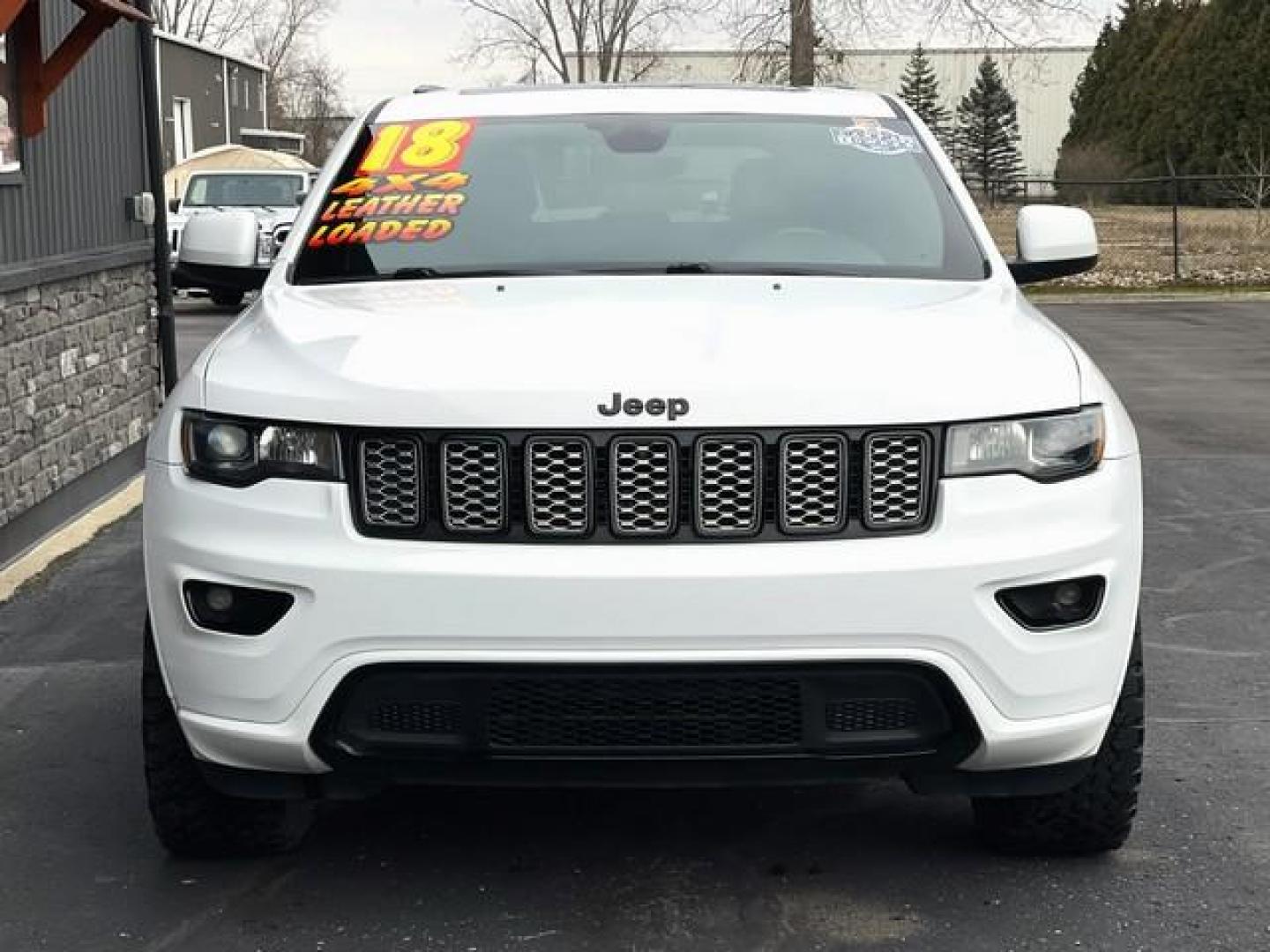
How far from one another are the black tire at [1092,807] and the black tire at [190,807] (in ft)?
5.02

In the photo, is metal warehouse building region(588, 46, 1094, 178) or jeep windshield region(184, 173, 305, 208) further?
metal warehouse building region(588, 46, 1094, 178)

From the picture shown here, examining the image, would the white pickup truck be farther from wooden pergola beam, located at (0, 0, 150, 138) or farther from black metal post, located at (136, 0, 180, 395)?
wooden pergola beam, located at (0, 0, 150, 138)

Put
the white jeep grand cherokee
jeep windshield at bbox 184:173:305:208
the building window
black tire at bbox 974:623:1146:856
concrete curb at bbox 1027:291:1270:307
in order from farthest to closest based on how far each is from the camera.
A: jeep windshield at bbox 184:173:305:208
concrete curb at bbox 1027:291:1270:307
the building window
black tire at bbox 974:623:1146:856
the white jeep grand cherokee

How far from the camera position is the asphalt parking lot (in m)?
3.75

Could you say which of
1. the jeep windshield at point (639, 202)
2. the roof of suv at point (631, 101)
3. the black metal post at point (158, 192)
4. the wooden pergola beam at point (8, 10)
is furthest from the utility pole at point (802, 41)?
the jeep windshield at point (639, 202)

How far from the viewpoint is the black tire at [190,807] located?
388 cm

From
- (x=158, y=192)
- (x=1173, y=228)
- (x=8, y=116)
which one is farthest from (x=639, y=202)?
(x=1173, y=228)

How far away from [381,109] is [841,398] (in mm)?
2356

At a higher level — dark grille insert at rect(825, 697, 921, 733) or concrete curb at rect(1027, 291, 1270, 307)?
dark grille insert at rect(825, 697, 921, 733)

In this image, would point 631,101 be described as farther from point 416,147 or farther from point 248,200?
point 248,200

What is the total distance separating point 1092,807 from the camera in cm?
396

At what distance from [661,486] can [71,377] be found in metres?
6.30

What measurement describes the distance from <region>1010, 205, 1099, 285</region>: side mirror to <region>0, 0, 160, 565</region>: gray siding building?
12.7 ft

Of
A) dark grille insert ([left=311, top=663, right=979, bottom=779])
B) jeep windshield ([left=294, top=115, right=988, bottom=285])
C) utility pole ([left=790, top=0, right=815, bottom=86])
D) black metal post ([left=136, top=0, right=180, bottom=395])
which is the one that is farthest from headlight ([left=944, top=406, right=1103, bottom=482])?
utility pole ([left=790, top=0, right=815, bottom=86])
